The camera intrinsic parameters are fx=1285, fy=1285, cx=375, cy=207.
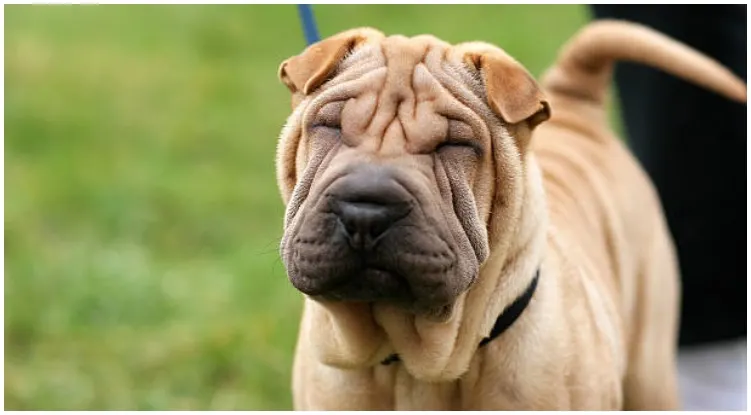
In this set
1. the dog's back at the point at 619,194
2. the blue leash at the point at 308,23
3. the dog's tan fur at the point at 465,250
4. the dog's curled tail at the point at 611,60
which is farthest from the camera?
the dog's curled tail at the point at 611,60

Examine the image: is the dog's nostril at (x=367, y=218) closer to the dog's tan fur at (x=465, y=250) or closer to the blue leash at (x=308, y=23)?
the dog's tan fur at (x=465, y=250)

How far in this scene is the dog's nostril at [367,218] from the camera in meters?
2.33

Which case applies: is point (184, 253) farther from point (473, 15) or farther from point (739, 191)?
point (473, 15)

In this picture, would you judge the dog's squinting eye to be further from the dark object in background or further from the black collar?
the dark object in background

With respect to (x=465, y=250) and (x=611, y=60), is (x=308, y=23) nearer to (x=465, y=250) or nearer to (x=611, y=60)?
(x=465, y=250)

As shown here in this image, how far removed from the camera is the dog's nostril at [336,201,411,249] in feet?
7.64

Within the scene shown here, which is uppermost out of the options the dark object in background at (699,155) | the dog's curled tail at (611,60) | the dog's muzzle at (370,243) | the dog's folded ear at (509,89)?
the dog's folded ear at (509,89)

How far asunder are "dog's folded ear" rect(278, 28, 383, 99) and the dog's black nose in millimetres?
321

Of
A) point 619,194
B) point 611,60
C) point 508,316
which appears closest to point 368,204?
point 508,316

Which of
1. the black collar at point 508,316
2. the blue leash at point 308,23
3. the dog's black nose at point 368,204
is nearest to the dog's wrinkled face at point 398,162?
the dog's black nose at point 368,204

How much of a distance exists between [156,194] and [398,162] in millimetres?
3747

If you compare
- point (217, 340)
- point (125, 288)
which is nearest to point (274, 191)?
point (125, 288)

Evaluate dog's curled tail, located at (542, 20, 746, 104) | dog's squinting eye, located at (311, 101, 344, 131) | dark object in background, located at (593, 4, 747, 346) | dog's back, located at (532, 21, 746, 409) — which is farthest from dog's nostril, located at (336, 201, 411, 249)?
dark object in background, located at (593, 4, 747, 346)

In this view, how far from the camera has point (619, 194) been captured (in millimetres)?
3629
